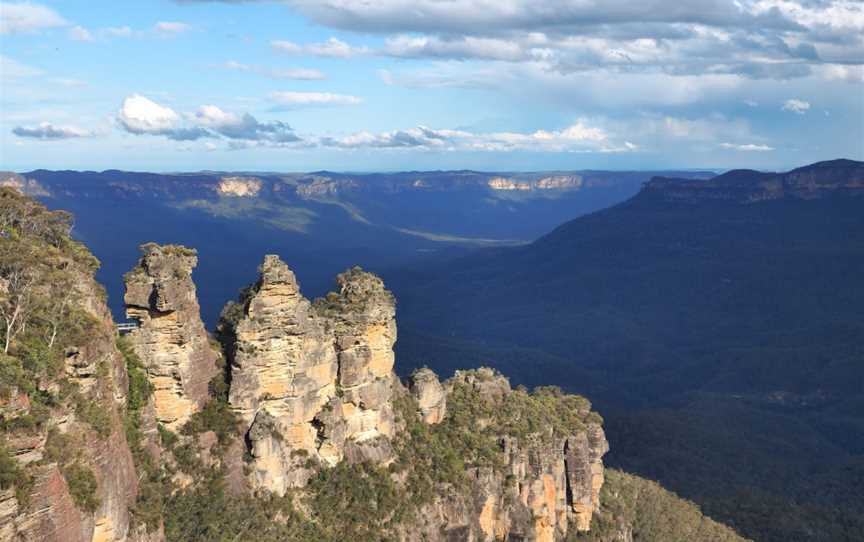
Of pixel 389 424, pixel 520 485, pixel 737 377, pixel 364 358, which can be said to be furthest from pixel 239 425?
pixel 737 377

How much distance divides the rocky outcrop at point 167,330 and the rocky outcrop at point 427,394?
16.1 m

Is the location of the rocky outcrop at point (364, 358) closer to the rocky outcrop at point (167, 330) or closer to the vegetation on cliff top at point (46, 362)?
the rocky outcrop at point (167, 330)

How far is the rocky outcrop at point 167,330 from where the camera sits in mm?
36250

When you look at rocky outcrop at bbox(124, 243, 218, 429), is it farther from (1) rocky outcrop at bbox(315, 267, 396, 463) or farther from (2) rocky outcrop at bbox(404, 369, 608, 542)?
(2) rocky outcrop at bbox(404, 369, 608, 542)

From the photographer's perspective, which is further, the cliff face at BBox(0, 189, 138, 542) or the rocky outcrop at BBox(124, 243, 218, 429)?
the rocky outcrop at BBox(124, 243, 218, 429)

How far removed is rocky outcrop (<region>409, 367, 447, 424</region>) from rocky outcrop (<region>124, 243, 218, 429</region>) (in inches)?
636

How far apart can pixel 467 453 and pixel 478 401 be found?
6.37 m

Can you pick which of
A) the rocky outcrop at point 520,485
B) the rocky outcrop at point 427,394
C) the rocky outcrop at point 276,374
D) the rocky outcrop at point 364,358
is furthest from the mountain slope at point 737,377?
the rocky outcrop at point 276,374

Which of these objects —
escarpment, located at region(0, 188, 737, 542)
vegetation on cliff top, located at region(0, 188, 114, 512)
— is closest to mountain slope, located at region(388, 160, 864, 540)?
escarpment, located at region(0, 188, 737, 542)

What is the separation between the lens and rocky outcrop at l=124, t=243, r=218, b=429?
119ft

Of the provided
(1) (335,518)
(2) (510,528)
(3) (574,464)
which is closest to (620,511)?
(3) (574,464)

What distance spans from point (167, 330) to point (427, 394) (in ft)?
62.2

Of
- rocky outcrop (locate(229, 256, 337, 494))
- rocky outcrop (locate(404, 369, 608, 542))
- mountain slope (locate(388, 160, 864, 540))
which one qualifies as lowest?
mountain slope (locate(388, 160, 864, 540))

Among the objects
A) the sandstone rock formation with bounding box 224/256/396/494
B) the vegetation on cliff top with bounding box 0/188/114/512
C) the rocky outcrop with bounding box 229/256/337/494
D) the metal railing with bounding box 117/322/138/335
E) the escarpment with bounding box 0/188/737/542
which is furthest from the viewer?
the sandstone rock formation with bounding box 224/256/396/494
